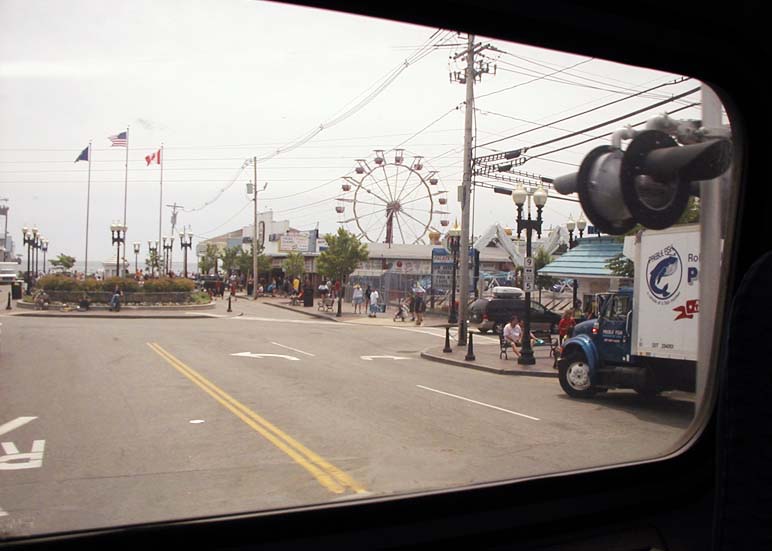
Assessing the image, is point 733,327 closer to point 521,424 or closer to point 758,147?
point 758,147

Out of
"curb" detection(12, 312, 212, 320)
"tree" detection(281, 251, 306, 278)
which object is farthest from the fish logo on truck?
"tree" detection(281, 251, 306, 278)

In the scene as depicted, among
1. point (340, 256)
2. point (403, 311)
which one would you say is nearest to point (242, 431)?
point (403, 311)

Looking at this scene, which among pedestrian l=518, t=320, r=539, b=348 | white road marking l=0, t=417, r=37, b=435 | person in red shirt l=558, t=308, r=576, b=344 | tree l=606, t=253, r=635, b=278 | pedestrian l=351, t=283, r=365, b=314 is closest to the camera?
white road marking l=0, t=417, r=37, b=435

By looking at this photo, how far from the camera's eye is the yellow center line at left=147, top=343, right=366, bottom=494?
11.8 ft

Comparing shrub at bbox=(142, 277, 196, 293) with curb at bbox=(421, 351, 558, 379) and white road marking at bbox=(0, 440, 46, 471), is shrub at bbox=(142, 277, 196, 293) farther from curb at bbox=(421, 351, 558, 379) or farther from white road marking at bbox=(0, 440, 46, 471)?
white road marking at bbox=(0, 440, 46, 471)

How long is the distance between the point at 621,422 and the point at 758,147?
10.7ft

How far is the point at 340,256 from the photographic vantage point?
39.6 m

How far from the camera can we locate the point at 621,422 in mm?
5949

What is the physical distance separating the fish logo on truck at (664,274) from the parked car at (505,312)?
563 centimetres

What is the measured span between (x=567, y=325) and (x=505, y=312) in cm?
634

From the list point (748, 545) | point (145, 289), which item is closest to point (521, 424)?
point (748, 545)

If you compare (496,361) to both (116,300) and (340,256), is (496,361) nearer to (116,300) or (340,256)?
(116,300)

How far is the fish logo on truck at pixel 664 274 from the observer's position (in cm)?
571

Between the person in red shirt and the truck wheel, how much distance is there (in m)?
1.55
